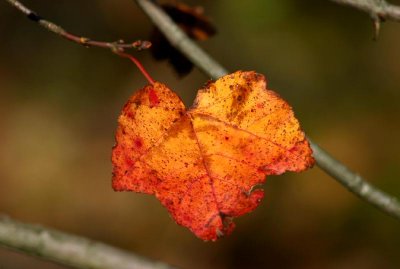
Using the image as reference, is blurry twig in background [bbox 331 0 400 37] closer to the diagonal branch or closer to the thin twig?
the diagonal branch

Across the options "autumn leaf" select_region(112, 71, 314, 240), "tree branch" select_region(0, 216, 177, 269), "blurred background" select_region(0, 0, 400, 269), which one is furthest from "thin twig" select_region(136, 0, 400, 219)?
"blurred background" select_region(0, 0, 400, 269)

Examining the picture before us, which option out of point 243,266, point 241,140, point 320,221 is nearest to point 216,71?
point 241,140

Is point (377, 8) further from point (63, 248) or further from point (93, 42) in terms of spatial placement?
point (63, 248)

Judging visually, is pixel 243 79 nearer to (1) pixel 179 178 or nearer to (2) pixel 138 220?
(1) pixel 179 178

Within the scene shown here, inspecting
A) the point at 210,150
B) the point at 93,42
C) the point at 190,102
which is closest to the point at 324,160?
the point at 210,150

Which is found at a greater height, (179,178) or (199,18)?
(199,18)

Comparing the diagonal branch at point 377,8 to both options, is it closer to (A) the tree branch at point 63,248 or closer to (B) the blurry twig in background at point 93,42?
(B) the blurry twig in background at point 93,42
